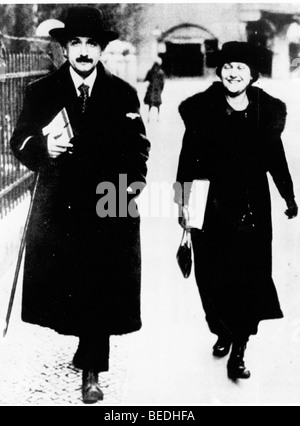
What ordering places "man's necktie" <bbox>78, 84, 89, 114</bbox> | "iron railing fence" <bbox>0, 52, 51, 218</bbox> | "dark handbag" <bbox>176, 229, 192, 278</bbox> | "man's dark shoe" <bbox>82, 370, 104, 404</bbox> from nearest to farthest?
"man's necktie" <bbox>78, 84, 89, 114</bbox>
"man's dark shoe" <bbox>82, 370, 104, 404</bbox>
"iron railing fence" <bbox>0, 52, 51, 218</bbox>
"dark handbag" <bbox>176, 229, 192, 278</bbox>

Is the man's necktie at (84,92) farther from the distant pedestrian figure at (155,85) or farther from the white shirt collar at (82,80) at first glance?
the distant pedestrian figure at (155,85)

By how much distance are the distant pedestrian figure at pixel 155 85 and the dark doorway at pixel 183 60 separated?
0.05m

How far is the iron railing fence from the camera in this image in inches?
175

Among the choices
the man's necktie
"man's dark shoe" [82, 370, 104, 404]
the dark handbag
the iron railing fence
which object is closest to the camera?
the man's necktie

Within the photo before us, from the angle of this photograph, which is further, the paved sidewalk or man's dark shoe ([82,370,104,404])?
the paved sidewalk

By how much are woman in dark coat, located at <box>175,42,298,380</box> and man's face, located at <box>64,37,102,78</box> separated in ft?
2.25

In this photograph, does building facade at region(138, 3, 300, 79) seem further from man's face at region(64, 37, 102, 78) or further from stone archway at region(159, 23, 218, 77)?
man's face at region(64, 37, 102, 78)

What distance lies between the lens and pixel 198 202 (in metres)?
4.52

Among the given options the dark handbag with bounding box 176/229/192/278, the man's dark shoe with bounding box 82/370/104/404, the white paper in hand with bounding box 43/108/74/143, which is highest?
the white paper in hand with bounding box 43/108/74/143

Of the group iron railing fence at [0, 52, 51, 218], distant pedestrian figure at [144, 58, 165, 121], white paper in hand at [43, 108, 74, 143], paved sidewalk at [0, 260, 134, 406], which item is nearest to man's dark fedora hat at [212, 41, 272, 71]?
distant pedestrian figure at [144, 58, 165, 121]

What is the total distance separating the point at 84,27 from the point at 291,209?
1.86 m

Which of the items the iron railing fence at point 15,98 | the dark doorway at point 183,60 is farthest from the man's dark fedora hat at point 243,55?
the iron railing fence at point 15,98

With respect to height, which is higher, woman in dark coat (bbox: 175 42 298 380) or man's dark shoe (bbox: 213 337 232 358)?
woman in dark coat (bbox: 175 42 298 380)

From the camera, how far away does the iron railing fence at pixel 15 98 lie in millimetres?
4457
